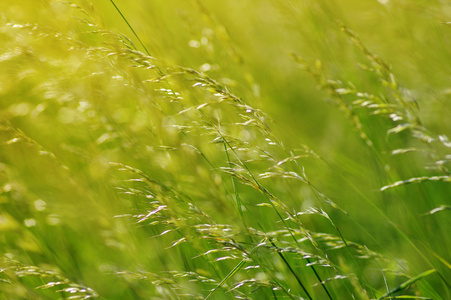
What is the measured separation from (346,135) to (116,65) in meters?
1.44

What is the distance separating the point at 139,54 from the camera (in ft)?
4.70

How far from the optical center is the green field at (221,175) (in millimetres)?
1376

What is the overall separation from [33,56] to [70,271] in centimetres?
95

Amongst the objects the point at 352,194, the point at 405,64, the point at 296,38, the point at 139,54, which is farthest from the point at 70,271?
the point at 296,38

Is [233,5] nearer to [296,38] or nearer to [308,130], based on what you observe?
[296,38]

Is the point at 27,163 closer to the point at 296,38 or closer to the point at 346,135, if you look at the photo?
the point at 346,135

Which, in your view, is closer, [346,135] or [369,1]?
[346,135]

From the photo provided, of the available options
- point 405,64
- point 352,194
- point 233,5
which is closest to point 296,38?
point 233,5

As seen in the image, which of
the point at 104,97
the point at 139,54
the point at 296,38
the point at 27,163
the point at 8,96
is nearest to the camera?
the point at 139,54

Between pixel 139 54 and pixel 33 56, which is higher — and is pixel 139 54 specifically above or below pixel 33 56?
Result: above

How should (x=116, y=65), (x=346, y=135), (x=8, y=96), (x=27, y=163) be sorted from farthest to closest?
(x=8, y=96) < (x=27, y=163) < (x=346, y=135) < (x=116, y=65)

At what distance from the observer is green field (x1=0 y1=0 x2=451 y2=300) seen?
138 cm

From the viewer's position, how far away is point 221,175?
2.32m

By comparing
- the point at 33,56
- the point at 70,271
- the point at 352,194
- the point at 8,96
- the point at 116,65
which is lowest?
the point at 8,96
